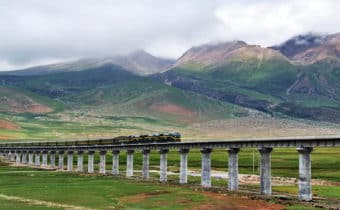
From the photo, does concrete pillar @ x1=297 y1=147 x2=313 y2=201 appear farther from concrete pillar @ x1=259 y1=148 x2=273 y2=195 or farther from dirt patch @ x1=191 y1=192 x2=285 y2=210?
concrete pillar @ x1=259 y1=148 x2=273 y2=195

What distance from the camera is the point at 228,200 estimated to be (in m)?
77.6

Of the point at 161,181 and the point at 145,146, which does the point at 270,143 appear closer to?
the point at 161,181

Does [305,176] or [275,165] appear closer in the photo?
[305,176]

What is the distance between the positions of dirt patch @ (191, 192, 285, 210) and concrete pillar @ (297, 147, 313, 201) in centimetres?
704

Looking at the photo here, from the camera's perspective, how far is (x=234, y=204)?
240 feet

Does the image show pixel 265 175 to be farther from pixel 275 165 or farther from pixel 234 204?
pixel 275 165

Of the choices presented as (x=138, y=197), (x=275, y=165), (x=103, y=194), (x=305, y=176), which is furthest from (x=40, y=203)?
(x=275, y=165)

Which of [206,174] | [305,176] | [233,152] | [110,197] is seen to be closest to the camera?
[110,197]

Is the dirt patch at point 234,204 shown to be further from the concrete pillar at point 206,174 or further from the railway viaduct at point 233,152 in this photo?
the concrete pillar at point 206,174

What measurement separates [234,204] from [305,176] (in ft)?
45.2

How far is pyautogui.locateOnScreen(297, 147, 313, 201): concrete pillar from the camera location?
79.5 m

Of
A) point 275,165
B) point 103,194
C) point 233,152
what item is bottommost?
point 103,194

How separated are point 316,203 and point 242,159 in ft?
300

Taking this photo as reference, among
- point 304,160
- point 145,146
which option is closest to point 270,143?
point 304,160
